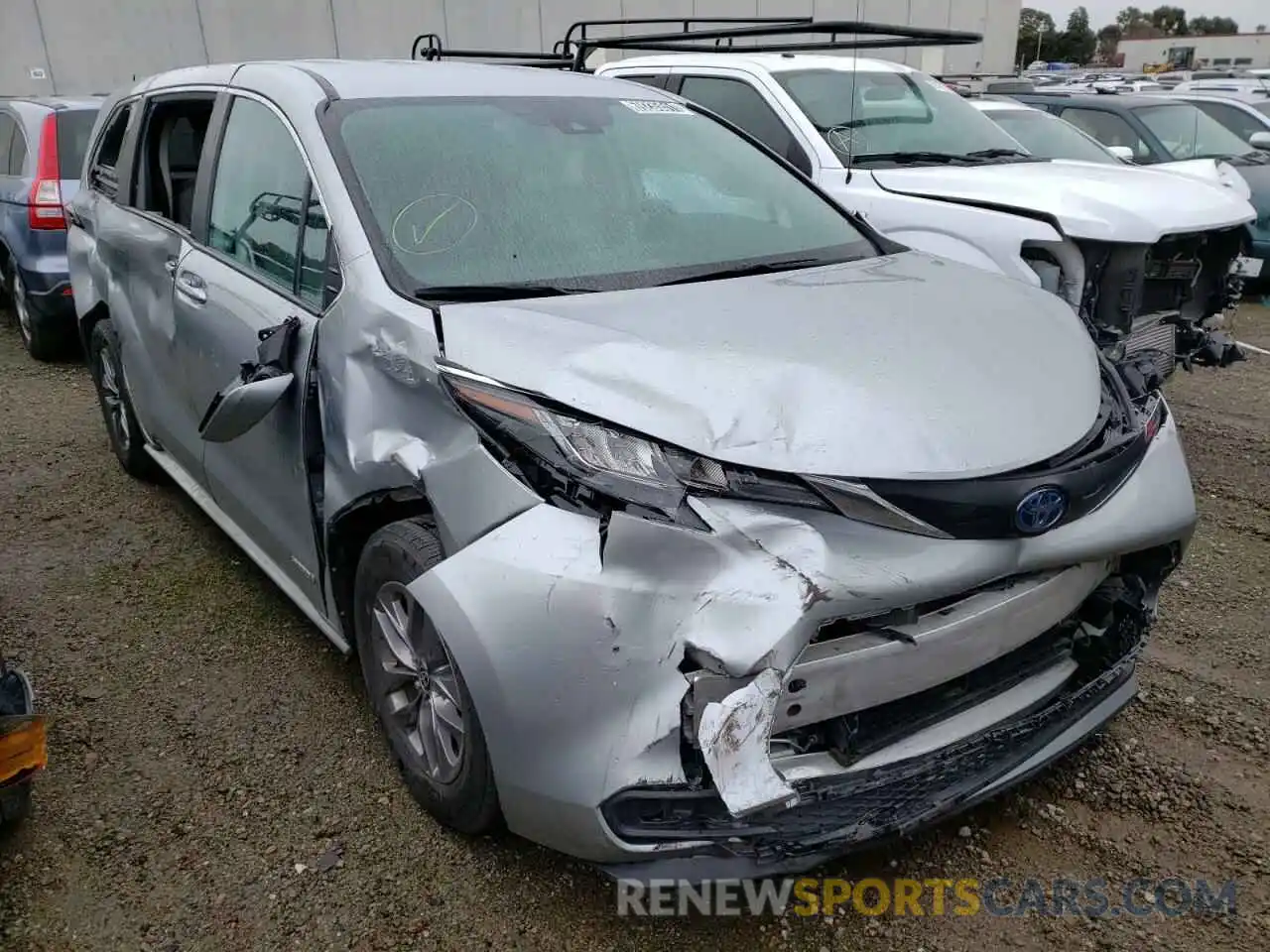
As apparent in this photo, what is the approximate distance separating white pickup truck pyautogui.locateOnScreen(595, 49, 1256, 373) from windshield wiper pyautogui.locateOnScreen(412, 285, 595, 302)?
9.19ft

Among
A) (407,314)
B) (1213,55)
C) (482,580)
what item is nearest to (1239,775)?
(482,580)

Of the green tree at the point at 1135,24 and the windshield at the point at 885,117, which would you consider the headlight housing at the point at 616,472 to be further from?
the green tree at the point at 1135,24

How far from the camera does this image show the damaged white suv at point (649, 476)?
6.12 feet

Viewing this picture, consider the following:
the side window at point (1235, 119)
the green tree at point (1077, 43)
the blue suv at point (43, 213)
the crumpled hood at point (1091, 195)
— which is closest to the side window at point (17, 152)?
the blue suv at point (43, 213)

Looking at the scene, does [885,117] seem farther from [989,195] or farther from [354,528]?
[354,528]

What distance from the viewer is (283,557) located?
299 centimetres

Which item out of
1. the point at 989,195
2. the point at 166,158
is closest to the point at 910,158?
the point at 989,195

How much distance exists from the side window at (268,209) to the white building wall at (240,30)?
1242 centimetres

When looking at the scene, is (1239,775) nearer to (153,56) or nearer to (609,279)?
(609,279)

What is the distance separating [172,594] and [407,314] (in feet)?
6.33

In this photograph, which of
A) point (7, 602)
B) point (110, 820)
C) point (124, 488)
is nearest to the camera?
point (110, 820)

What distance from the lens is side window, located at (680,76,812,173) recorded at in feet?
18.1

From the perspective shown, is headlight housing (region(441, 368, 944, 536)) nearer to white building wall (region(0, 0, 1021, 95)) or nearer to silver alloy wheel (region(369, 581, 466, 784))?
silver alloy wheel (region(369, 581, 466, 784))

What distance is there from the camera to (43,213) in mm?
6219
